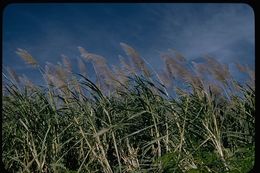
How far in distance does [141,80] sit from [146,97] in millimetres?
151

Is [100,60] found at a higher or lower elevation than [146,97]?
higher

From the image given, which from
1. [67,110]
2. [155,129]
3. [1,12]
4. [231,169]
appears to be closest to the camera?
[1,12]

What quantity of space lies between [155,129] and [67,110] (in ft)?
2.12

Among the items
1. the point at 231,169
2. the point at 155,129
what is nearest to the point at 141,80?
the point at 155,129

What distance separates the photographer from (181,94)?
3496 millimetres

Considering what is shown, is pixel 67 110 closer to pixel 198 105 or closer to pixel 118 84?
pixel 118 84

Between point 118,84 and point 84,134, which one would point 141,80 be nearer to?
point 118,84

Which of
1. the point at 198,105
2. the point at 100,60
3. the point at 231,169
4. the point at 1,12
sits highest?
the point at 1,12

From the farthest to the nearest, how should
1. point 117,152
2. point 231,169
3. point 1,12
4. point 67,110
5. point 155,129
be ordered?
1. point 67,110
2. point 155,129
3. point 117,152
4. point 231,169
5. point 1,12

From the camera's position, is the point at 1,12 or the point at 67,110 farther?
the point at 67,110

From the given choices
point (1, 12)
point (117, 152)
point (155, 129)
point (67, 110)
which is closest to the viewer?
point (1, 12)

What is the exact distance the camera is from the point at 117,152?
3012 millimetres

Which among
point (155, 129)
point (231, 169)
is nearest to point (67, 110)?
point (155, 129)

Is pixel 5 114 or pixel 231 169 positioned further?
pixel 5 114
